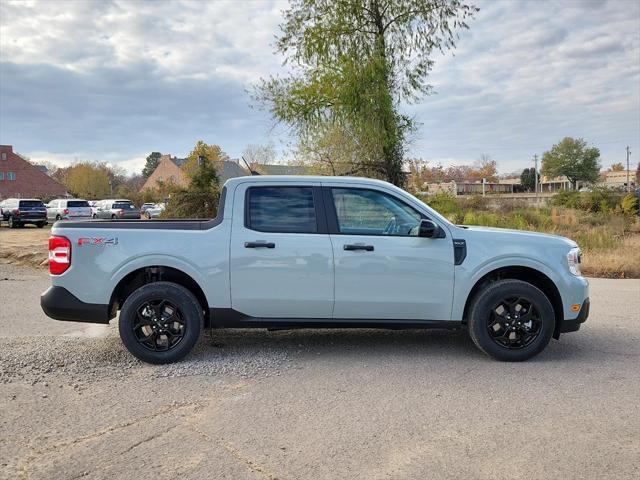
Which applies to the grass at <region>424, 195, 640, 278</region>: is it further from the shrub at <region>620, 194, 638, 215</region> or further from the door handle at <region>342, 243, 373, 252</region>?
the door handle at <region>342, 243, 373, 252</region>

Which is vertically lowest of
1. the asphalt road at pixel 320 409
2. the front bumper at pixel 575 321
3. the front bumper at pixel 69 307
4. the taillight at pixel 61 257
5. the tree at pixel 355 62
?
the asphalt road at pixel 320 409

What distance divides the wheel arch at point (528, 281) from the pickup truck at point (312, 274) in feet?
0.10

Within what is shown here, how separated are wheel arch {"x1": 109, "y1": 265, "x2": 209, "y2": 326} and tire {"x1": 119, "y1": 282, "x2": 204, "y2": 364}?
0.62 feet

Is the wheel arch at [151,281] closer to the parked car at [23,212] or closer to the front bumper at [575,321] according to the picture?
the front bumper at [575,321]

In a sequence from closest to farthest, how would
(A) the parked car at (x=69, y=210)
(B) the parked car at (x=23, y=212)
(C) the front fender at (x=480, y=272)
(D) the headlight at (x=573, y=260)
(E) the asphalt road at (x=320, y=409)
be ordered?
(E) the asphalt road at (x=320, y=409) → (C) the front fender at (x=480, y=272) → (D) the headlight at (x=573, y=260) → (B) the parked car at (x=23, y=212) → (A) the parked car at (x=69, y=210)

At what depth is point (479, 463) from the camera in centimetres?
328

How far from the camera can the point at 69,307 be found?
518cm

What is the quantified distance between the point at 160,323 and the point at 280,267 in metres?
1.29

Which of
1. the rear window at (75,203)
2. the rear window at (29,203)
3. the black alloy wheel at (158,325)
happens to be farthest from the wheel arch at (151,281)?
the rear window at (75,203)

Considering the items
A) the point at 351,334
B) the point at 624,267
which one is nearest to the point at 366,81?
the point at 624,267

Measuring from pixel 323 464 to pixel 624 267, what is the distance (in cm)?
1100

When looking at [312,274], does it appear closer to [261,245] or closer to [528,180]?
[261,245]

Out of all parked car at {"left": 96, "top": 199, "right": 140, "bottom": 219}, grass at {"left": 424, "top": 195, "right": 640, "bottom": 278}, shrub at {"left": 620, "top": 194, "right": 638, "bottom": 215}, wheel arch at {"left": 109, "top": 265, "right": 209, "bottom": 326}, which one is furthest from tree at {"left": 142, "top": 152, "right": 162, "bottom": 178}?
wheel arch at {"left": 109, "top": 265, "right": 209, "bottom": 326}

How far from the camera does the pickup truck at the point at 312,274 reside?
519cm
